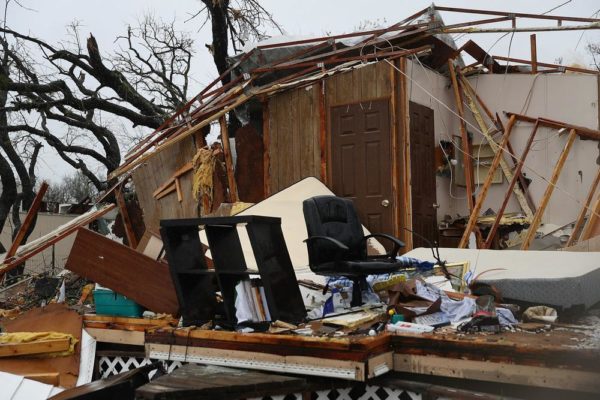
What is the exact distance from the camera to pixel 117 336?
5789mm

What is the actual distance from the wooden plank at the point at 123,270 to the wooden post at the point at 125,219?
529 centimetres

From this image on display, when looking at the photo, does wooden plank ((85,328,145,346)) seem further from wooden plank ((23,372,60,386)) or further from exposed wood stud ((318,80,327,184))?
exposed wood stud ((318,80,327,184))

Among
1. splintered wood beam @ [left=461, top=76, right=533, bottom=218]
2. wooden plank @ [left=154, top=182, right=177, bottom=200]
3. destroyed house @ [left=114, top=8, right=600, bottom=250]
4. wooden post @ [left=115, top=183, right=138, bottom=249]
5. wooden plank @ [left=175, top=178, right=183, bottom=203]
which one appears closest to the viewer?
destroyed house @ [left=114, top=8, right=600, bottom=250]

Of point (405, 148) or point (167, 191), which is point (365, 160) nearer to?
point (405, 148)

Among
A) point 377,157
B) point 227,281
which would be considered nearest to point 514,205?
point 377,157

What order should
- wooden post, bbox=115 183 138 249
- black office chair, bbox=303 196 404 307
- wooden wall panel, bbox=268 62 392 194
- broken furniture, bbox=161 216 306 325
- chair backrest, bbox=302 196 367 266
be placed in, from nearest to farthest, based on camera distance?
broken furniture, bbox=161 216 306 325 → black office chair, bbox=303 196 404 307 → chair backrest, bbox=302 196 367 266 → wooden wall panel, bbox=268 62 392 194 → wooden post, bbox=115 183 138 249

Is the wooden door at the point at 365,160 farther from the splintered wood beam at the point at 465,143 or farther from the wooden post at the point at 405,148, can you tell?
the splintered wood beam at the point at 465,143

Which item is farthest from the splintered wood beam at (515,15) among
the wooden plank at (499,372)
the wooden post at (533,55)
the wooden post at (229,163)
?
the wooden plank at (499,372)

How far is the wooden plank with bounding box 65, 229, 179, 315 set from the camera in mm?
5727

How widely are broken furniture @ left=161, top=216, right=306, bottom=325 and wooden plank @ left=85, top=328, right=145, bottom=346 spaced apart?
109cm

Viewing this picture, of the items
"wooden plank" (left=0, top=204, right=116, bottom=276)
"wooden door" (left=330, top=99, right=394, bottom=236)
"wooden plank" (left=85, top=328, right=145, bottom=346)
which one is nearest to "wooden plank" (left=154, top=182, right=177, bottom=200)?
"wooden plank" (left=0, top=204, right=116, bottom=276)

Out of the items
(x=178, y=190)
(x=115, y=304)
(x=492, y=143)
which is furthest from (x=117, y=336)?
(x=492, y=143)

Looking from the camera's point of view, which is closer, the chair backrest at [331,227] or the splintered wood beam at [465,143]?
the chair backrest at [331,227]

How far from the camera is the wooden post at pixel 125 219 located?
35.9 feet
